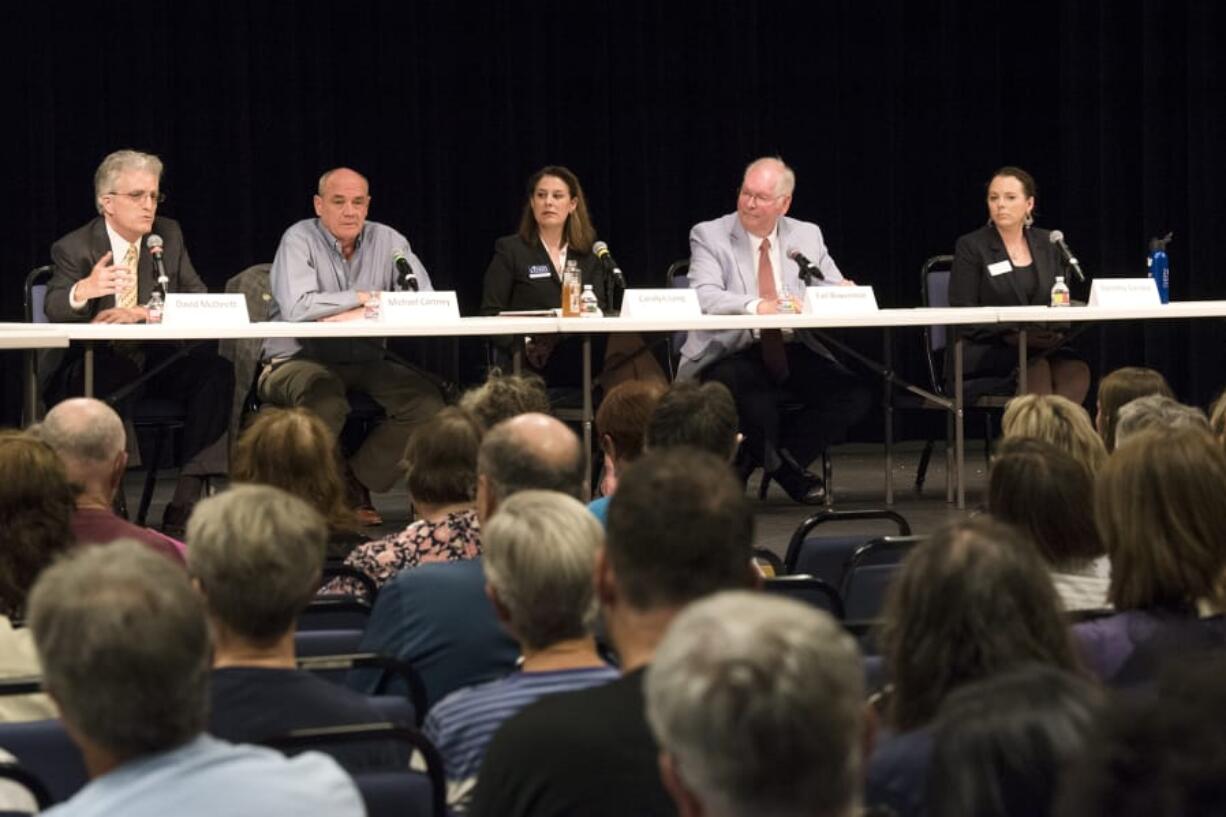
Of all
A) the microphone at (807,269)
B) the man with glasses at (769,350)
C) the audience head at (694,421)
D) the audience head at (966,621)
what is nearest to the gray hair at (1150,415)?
the audience head at (694,421)

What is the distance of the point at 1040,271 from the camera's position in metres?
7.38

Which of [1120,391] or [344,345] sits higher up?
[344,345]

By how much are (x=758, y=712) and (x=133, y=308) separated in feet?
17.4

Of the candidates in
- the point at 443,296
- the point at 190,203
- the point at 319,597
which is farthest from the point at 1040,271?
the point at 319,597

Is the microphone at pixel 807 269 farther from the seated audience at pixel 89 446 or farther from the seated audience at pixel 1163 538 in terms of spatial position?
the seated audience at pixel 1163 538

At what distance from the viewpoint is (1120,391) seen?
468 centimetres

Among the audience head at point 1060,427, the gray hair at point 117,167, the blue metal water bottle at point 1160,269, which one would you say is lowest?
the audience head at point 1060,427

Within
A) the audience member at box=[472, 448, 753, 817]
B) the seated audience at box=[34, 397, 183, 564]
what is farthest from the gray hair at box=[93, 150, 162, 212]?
the audience member at box=[472, 448, 753, 817]

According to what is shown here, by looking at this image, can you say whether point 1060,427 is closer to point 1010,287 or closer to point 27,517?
point 27,517

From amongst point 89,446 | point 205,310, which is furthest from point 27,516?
point 205,310

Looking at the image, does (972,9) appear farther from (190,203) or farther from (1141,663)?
(1141,663)

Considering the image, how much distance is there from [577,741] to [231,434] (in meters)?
4.89

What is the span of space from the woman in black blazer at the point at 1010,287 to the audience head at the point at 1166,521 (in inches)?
179

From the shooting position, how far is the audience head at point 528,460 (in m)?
3.11
